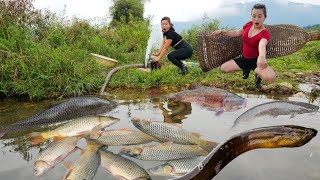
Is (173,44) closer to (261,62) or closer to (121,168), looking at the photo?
(261,62)

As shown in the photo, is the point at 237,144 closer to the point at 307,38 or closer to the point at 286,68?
the point at 307,38

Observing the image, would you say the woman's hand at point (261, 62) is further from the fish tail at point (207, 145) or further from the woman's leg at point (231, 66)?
the fish tail at point (207, 145)

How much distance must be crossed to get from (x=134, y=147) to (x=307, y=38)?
4158 millimetres

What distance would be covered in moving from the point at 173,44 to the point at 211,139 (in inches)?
195

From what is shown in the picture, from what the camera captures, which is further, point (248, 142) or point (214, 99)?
point (214, 99)

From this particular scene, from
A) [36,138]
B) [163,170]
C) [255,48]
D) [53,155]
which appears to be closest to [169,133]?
[163,170]

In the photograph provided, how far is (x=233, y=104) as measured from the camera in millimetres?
5539

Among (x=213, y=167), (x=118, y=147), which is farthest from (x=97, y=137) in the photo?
(x=213, y=167)

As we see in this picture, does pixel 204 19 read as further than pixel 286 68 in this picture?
Yes

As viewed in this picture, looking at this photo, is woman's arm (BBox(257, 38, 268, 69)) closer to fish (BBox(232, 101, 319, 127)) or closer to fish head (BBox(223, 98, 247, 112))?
fish head (BBox(223, 98, 247, 112))

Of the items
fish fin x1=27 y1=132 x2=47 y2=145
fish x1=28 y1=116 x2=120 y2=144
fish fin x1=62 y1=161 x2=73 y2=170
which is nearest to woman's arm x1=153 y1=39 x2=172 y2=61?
fish x1=28 y1=116 x2=120 y2=144

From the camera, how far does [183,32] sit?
49.1ft

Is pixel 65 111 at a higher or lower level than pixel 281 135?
lower

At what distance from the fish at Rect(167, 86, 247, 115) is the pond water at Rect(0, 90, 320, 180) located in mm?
141
